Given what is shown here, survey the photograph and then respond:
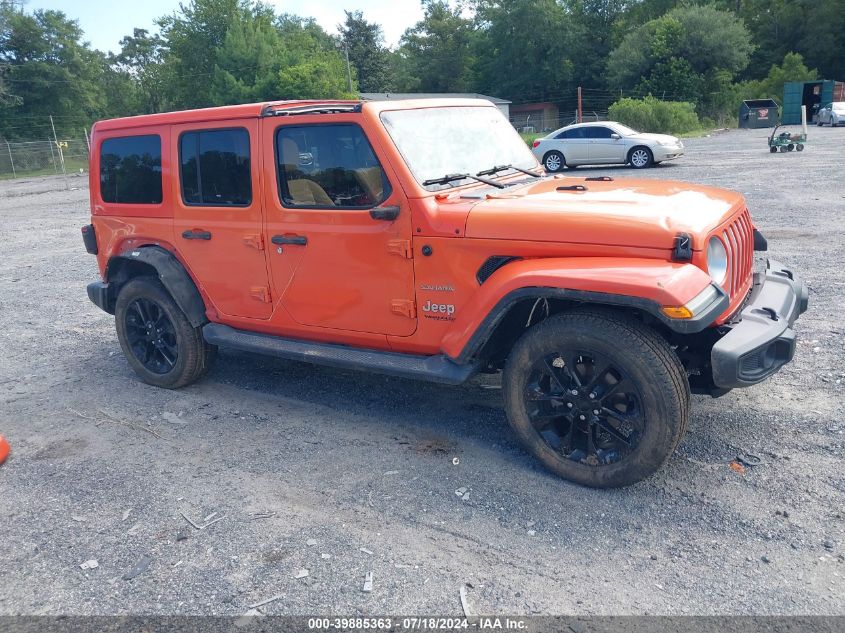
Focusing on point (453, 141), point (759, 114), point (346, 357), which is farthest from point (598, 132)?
point (759, 114)

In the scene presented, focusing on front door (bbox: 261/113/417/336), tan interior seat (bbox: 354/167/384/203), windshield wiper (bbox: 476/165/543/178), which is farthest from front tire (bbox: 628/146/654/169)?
tan interior seat (bbox: 354/167/384/203)

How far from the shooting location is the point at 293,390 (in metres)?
5.43

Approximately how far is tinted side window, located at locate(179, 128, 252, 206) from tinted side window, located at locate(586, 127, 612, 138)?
17318mm

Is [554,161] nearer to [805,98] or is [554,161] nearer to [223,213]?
[223,213]

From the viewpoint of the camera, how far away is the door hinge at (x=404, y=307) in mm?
4137

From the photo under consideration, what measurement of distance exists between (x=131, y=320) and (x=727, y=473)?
440 centimetres

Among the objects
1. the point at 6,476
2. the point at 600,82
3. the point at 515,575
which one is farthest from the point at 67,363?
the point at 600,82

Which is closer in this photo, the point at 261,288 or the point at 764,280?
the point at 764,280

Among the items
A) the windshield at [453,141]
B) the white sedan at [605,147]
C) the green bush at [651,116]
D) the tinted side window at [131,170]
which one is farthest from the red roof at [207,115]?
the green bush at [651,116]

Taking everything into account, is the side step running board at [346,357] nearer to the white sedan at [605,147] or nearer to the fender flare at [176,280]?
the fender flare at [176,280]

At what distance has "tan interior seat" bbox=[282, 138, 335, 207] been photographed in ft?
14.6

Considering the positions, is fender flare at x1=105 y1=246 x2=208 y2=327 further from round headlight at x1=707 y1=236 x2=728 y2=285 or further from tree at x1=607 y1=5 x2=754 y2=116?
tree at x1=607 y1=5 x2=754 y2=116

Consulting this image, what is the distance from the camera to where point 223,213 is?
486 centimetres

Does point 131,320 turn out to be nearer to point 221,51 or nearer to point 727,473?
point 727,473
